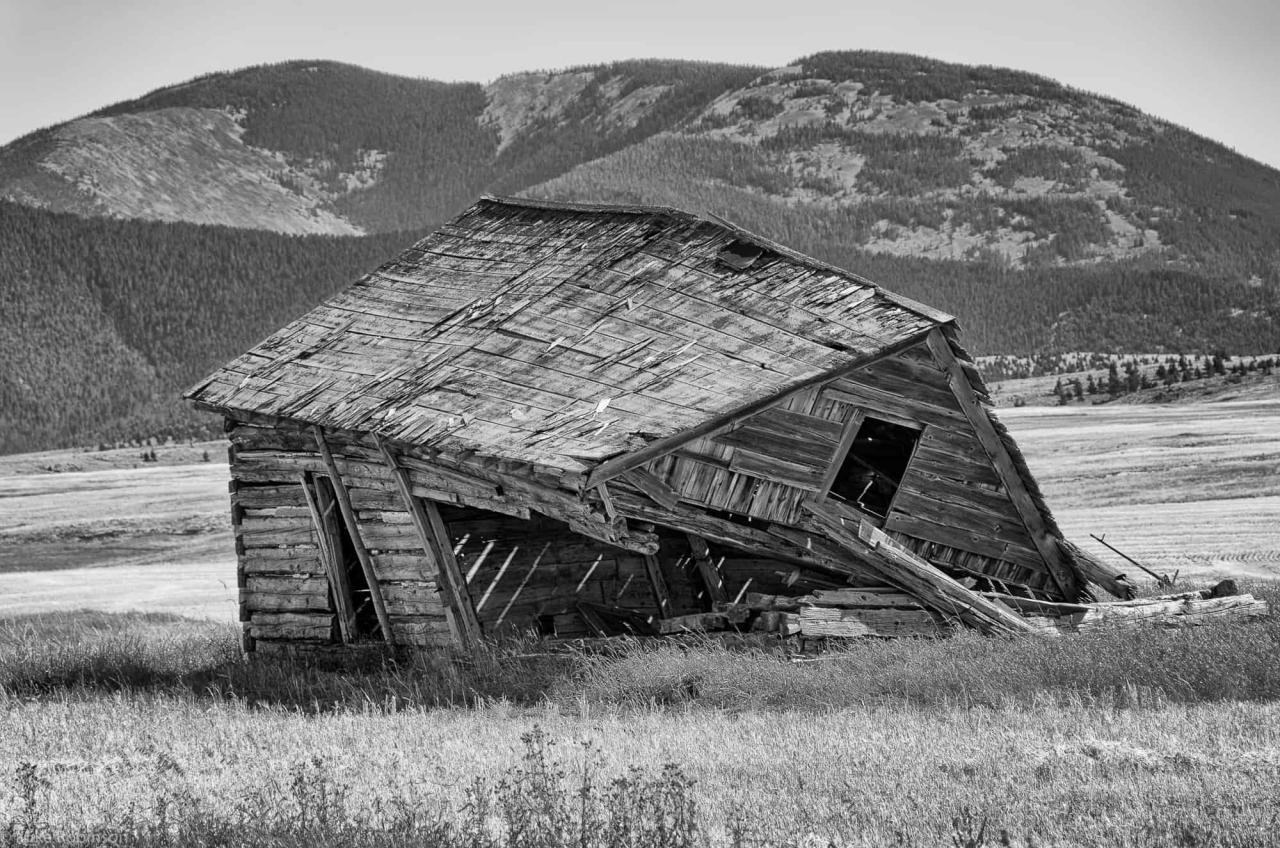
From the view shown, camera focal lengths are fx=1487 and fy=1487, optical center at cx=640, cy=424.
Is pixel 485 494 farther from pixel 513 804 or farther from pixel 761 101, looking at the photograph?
pixel 761 101

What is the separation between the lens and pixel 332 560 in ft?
48.4

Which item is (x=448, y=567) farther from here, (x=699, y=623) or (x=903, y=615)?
(x=903, y=615)

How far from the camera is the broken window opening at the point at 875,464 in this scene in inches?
571

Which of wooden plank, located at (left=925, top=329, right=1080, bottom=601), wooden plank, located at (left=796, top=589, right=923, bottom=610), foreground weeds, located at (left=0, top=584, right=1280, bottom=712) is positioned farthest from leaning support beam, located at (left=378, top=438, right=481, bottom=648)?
wooden plank, located at (left=925, top=329, right=1080, bottom=601)

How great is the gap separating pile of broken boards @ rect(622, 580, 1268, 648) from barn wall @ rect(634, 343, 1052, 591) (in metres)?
0.69

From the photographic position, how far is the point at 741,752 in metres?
8.34

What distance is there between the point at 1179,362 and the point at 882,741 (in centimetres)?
4848

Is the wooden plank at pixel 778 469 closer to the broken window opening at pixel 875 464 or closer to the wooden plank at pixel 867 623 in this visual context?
the wooden plank at pixel 867 623

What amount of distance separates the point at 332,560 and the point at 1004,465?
6558 mm

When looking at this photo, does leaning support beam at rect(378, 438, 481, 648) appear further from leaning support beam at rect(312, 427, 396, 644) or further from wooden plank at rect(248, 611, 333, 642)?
wooden plank at rect(248, 611, 333, 642)

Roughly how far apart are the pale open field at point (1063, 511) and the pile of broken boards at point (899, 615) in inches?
169

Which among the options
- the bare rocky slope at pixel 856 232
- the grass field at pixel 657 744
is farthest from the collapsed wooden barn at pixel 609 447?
the bare rocky slope at pixel 856 232

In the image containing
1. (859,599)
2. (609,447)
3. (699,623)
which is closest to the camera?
(609,447)

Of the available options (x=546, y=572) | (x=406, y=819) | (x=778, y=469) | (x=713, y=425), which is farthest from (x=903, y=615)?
(x=406, y=819)
